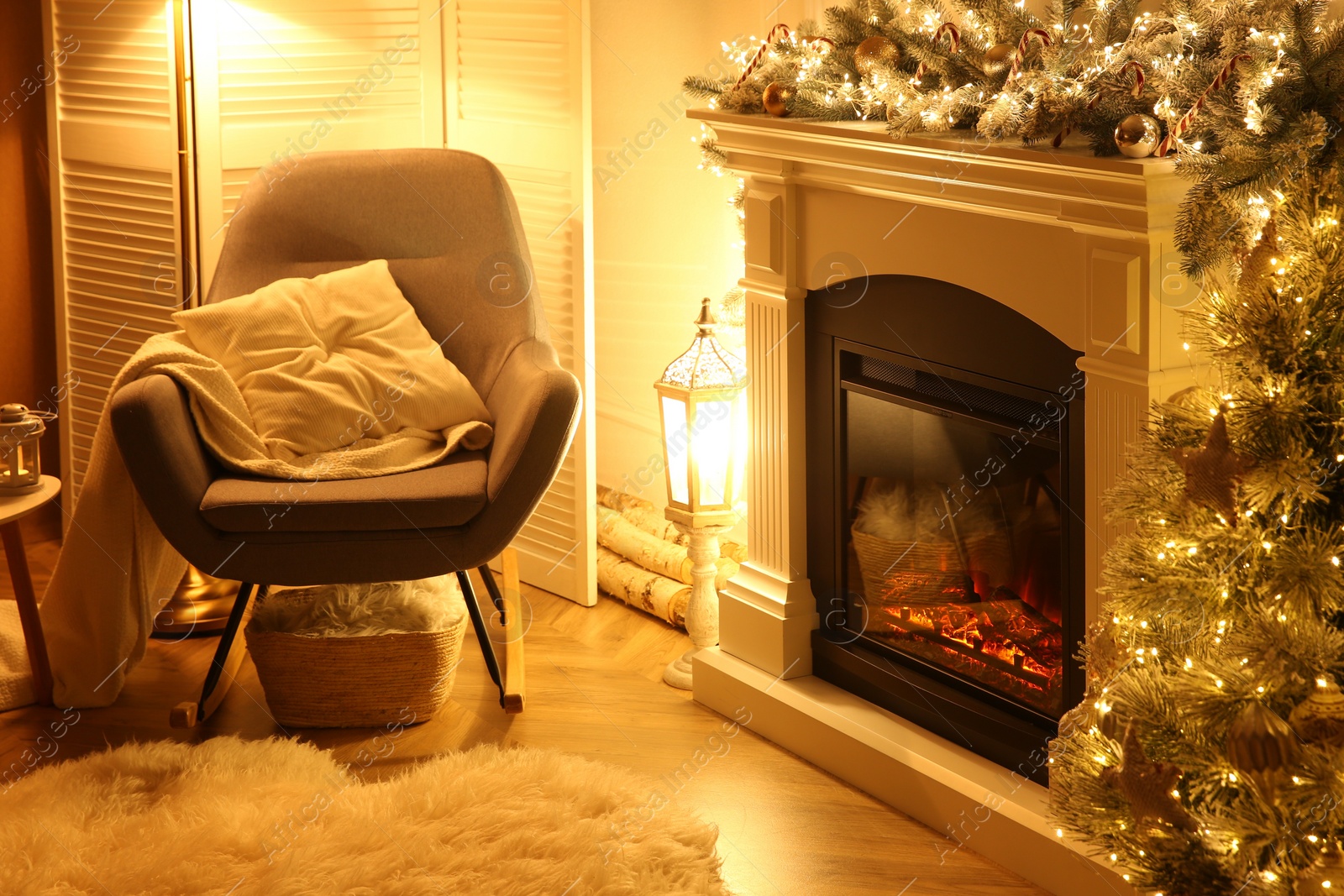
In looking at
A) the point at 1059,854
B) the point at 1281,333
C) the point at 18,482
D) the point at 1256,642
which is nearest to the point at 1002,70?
the point at 1281,333

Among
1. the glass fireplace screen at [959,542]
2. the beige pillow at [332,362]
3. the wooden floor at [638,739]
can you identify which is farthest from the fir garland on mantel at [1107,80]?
the wooden floor at [638,739]

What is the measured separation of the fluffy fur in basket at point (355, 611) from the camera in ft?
9.21

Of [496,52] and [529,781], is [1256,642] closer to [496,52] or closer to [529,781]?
[529,781]

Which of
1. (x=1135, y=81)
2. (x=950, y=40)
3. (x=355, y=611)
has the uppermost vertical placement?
(x=950, y=40)

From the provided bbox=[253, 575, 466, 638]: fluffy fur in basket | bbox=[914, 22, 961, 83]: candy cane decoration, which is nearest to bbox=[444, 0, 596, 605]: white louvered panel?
bbox=[253, 575, 466, 638]: fluffy fur in basket

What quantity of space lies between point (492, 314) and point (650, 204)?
69cm

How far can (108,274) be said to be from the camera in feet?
11.8

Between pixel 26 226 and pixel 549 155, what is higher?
pixel 549 155

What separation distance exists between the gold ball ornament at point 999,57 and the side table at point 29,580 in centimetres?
192

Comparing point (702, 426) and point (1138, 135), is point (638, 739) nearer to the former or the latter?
point (702, 426)

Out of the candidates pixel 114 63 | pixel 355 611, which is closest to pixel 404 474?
pixel 355 611

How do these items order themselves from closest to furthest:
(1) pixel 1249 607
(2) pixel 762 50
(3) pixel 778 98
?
(1) pixel 1249 607
(3) pixel 778 98
(2) pixel 762 50

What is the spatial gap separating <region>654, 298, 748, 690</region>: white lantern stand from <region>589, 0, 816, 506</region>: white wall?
60cm

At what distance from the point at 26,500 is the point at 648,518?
1498 mm
